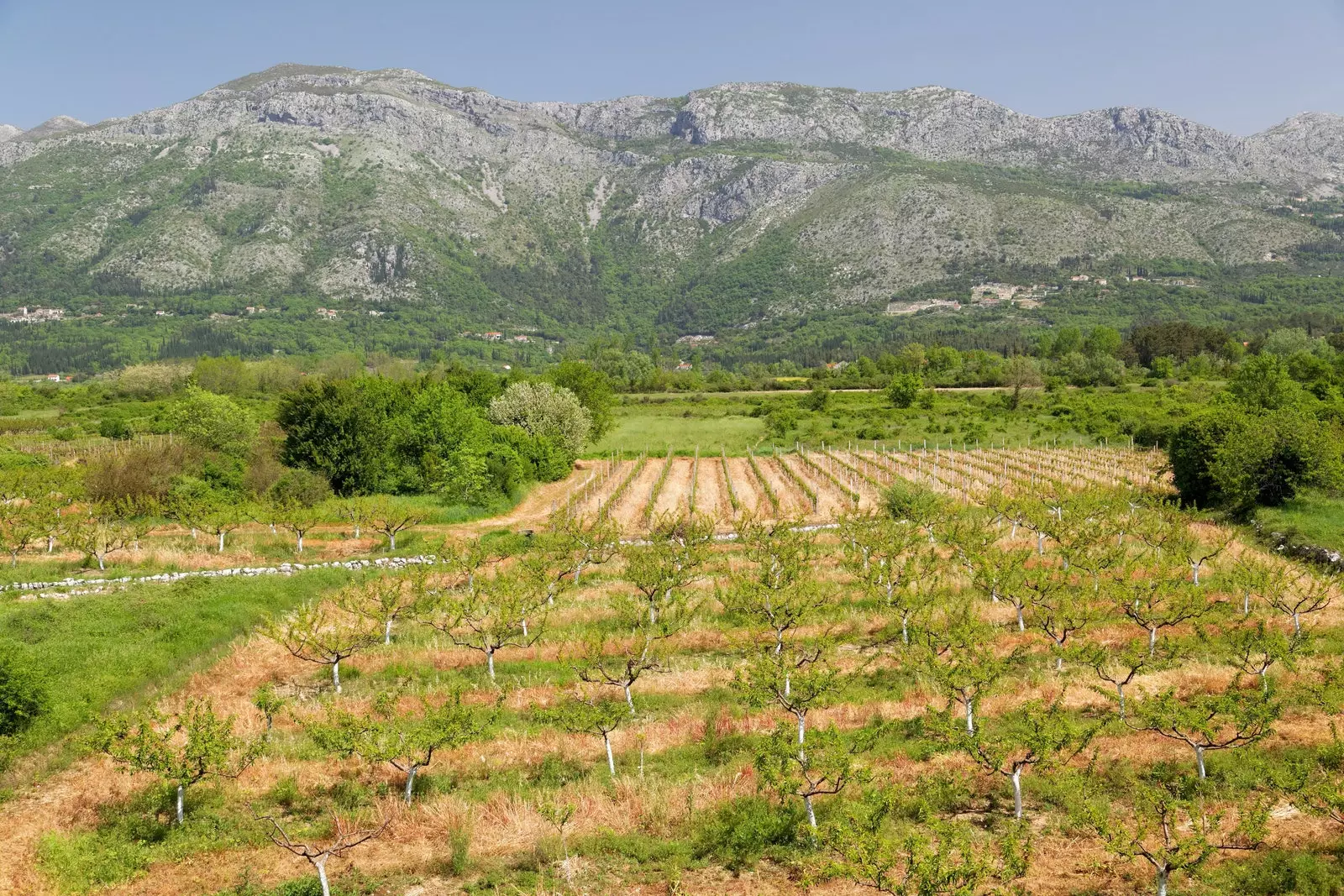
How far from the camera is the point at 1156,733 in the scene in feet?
52.0

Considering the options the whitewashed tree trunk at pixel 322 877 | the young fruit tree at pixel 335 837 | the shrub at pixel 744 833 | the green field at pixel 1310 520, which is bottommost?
the young fruit tree at pixel 335 837

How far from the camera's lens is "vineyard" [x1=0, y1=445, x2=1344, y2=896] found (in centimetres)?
1149

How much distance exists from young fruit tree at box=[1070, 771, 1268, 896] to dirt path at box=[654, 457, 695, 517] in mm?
26394

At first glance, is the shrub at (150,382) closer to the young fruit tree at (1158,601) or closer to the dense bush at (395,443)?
the dense bush at (395,443)

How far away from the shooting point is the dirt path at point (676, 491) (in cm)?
4572

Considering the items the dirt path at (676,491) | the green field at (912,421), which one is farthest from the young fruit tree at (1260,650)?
the green field at (912,421)

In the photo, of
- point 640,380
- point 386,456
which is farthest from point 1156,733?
point 640,380

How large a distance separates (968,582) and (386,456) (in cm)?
3636

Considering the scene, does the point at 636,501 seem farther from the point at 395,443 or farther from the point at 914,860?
the point at 914,860

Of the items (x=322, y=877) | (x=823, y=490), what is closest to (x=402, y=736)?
(x=322, y=877)

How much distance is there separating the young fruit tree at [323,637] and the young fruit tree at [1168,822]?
57.9ft

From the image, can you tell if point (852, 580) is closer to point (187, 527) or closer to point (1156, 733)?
point (1156, 733)

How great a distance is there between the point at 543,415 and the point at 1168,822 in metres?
52.9

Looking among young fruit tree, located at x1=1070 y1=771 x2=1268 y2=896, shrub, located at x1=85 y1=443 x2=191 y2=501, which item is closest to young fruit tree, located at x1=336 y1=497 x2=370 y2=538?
shrub, located at x1=85 y1=443 x2=191 y2=501
